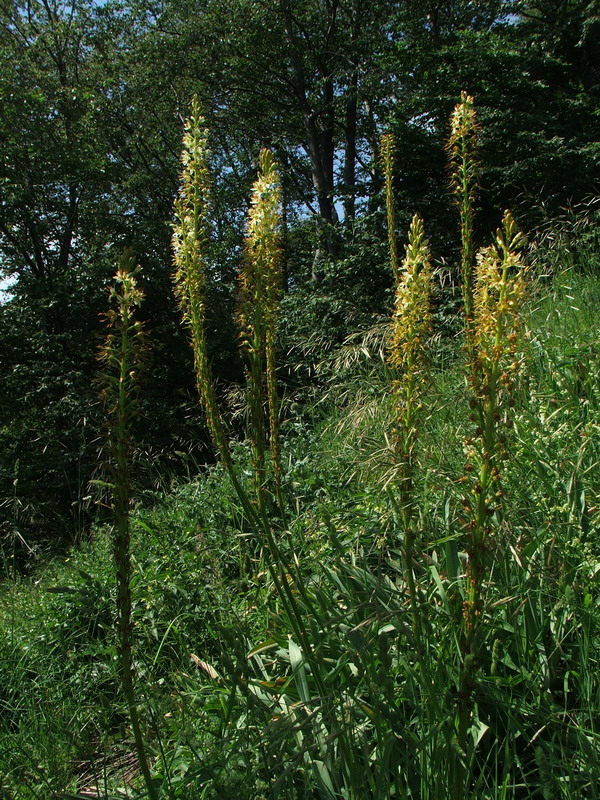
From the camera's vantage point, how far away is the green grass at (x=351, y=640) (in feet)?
6.23

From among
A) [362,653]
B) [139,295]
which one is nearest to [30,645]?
[362,653]

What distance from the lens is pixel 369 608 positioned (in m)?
2.54

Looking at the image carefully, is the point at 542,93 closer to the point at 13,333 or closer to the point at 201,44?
the point at 201,44

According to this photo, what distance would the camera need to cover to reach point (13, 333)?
1152 centimetres

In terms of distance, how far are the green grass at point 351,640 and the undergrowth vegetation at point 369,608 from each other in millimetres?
17

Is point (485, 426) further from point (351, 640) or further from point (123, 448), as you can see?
point (351, 640)

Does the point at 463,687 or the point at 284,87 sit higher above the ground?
the point at 284,87

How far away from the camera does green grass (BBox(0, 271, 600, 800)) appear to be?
1.90m

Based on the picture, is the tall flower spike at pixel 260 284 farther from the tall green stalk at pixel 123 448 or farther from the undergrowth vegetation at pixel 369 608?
the tall green stalk at pixel 123 448

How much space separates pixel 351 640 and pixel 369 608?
0.34 m

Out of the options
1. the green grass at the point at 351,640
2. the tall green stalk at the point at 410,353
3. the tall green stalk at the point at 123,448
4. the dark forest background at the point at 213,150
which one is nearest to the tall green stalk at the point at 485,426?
the green grass at the point at 351,640

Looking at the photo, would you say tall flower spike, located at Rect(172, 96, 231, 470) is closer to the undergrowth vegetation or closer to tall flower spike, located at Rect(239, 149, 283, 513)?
the undergrowth vegetation

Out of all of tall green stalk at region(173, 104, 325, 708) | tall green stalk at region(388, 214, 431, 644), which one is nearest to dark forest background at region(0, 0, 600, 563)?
tall green stalk at region(173, 104, 325, 708)

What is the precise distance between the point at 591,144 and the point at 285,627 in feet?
38.6
